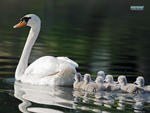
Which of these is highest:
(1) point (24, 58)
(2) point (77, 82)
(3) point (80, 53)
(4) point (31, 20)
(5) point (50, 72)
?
(4) point (31, 20)

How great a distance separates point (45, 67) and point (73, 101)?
72.0 inches

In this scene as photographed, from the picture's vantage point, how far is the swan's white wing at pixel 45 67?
500 inches

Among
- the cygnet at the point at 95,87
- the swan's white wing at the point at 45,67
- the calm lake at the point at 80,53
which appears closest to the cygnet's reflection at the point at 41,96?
the calm lake at the point at 80,53

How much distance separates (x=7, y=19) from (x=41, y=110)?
72.3 ft

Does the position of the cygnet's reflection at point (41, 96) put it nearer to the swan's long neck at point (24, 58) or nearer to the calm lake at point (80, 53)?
the calm lake at point (80, 53)

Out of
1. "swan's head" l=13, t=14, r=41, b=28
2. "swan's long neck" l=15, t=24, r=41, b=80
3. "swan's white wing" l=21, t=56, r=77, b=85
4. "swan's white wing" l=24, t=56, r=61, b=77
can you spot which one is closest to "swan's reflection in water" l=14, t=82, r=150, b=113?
"swan's white wing" l=21, t=56, r=77, b=85

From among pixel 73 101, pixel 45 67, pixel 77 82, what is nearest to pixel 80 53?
pixel 45 67

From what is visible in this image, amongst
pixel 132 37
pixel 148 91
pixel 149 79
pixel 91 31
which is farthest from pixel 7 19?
pixel 148 91

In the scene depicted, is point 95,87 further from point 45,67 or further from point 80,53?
point 80,53

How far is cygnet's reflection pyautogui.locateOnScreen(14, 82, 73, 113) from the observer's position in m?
10.5

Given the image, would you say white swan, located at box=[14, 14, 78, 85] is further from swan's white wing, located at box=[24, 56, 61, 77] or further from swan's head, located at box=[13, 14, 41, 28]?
swan's head, located at box=[13, 14, 41, 28]

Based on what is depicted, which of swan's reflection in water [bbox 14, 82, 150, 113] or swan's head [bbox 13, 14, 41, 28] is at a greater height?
swan's head [bbox 13, 14, 41, 28]

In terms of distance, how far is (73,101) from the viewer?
1119 centimetres

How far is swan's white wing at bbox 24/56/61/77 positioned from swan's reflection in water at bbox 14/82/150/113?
40cm
